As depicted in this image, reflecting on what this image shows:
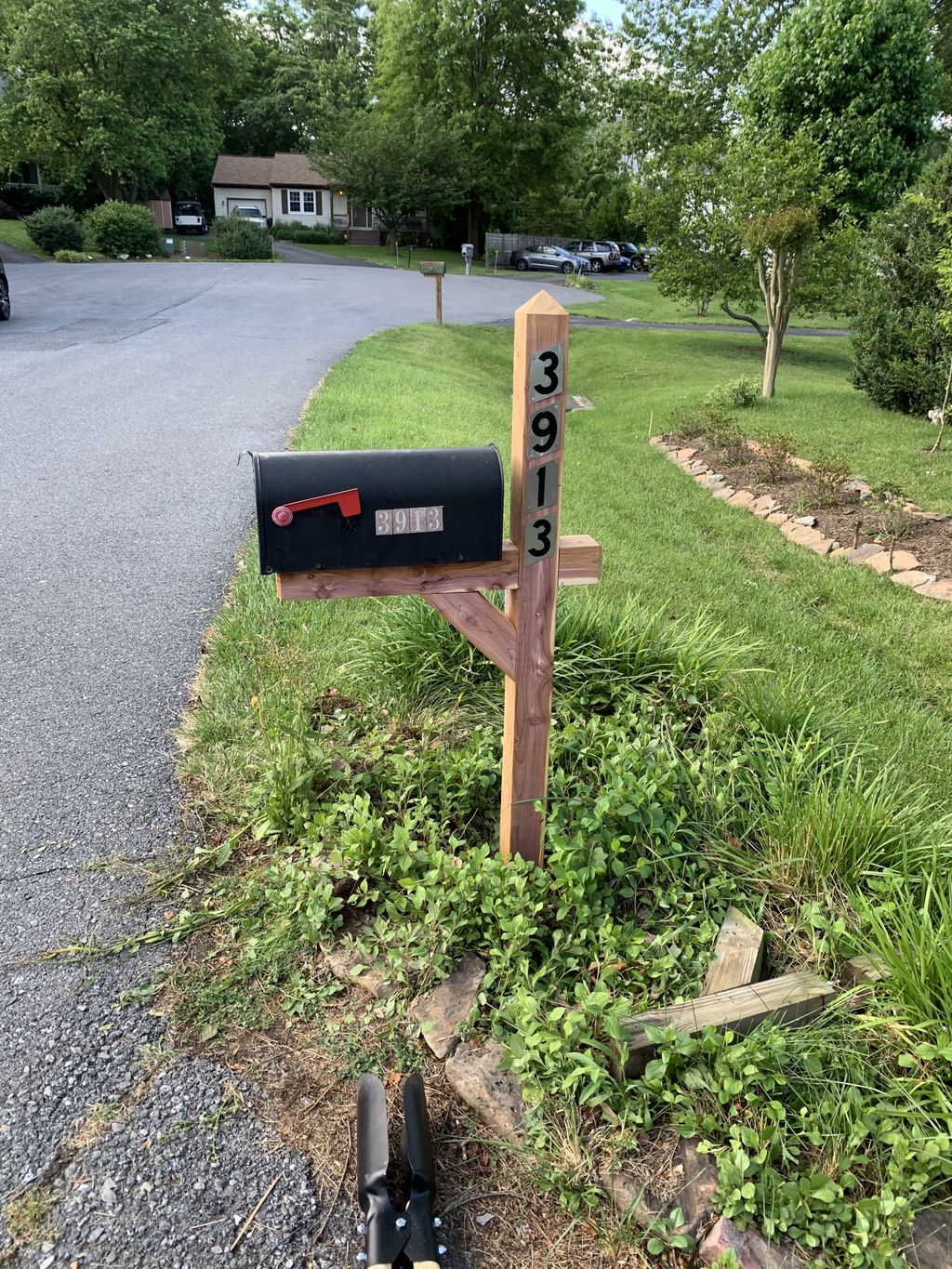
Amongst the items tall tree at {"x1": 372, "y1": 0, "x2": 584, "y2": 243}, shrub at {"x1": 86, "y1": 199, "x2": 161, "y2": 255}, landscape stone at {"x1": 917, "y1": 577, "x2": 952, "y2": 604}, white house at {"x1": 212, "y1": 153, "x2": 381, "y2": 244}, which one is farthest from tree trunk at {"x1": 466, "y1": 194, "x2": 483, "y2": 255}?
landscape stone at {"x1": 917, "y1": 577, "x2": 952, "y2": 604}

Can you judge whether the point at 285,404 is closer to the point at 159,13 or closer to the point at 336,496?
the point at 336,496

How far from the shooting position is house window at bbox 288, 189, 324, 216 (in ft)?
176

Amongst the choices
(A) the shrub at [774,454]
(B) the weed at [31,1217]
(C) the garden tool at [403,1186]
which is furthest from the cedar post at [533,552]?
(A) the shrub at [774,454]

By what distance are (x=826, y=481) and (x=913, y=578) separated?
192 cm

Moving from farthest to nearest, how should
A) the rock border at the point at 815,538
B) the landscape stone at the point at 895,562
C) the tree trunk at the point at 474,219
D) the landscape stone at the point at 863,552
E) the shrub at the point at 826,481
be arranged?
the tree trunk at the point at 474,219 < the shrub at the point at 826,481 < the landscape stone at the point at 863,552 < the landscape stone at the point at 895,562 < the rock border at the point at 815,538

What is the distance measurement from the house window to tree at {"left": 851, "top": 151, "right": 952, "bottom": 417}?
49267 millimetres

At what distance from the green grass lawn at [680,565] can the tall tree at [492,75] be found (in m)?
30.8

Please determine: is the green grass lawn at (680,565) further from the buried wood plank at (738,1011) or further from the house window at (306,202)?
the house window at (306,202)

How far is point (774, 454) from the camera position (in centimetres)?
905

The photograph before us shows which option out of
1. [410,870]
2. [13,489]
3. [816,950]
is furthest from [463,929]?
[13,489]

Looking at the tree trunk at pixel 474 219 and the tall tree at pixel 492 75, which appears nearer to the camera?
the tall tree at pixel 492 75

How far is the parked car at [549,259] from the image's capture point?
37.6m

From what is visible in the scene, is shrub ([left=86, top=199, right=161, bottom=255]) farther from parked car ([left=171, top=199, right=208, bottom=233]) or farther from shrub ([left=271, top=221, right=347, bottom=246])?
shrub ([left=271, top=221, right=347, bottom=246])

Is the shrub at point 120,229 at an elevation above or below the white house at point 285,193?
below
